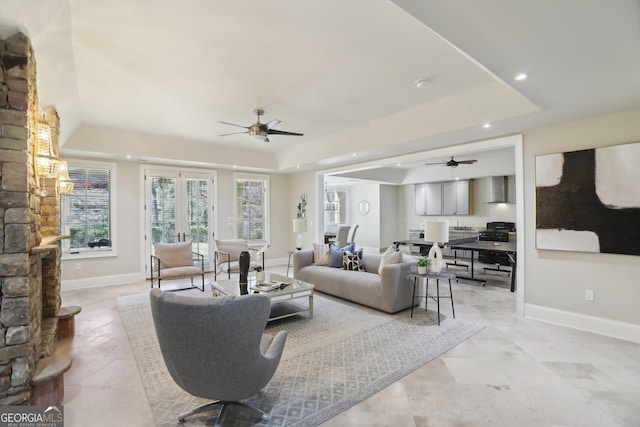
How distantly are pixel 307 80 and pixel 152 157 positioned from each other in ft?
12.7

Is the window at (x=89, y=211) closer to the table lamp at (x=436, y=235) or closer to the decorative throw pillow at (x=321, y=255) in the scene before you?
the decorative throw pillow at (x=321, y=255)

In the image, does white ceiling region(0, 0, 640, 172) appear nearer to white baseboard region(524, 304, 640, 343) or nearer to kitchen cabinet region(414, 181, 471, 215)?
white baseboard region(524, 304, 640, 343)

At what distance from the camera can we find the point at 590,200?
349cm

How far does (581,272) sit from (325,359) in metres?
3.24

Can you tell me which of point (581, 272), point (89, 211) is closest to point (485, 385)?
point (581, 272)

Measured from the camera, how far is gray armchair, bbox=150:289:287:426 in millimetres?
1701

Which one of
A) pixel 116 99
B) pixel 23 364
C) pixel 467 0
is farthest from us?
pixel 116 99


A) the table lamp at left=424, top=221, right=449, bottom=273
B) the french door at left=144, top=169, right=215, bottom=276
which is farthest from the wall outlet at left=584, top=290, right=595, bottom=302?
the french door at left=144, top=169, right=215, bottom=276

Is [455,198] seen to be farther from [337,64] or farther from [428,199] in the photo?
[337,64]

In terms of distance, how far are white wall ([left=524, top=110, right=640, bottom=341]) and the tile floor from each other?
23 centimetres

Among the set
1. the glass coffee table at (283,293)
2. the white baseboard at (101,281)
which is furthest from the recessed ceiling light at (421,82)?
the white baseboard at (101,281)

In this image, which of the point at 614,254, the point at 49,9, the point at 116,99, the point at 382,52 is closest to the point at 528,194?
the point at 614,254

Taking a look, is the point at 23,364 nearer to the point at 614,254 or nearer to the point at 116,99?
the point at 116,99

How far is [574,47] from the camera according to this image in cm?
205
